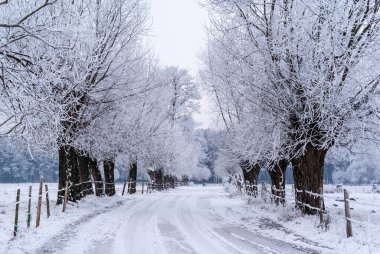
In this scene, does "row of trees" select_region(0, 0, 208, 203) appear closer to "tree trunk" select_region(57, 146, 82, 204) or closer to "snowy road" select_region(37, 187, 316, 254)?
"tree trunk" select_region(57, 146, 82, 204)

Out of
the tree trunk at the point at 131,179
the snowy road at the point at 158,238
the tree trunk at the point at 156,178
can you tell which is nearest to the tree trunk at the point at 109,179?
the tree trunk at the point at 131,179

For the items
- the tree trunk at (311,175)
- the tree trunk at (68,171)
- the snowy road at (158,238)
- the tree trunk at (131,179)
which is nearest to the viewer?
the snowy road at (158,238)

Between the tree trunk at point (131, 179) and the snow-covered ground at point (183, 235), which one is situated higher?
the tree trunk at point (131, 179)

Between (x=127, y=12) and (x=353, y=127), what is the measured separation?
438 inches

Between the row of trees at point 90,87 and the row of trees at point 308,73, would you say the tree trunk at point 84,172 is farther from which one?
the row of trees at point 308,73

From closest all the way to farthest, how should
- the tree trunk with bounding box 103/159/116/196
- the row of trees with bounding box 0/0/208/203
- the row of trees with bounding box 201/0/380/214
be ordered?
1. the row of trees with bounding box 0/0/208/203
2. the row of trees with bounding box 201/0/380/214
3. the tree trunk with bounding box 103/159/116/196

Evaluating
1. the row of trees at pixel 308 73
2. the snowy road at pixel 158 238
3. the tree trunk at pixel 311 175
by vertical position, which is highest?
the row of trees at pixel 308 73

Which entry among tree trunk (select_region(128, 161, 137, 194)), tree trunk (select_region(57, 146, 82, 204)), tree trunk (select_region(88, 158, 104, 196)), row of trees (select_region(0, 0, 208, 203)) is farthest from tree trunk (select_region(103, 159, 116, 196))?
tree trunk (select_region(57, 146, 82, 204))

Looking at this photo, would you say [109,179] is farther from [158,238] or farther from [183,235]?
[158,238]

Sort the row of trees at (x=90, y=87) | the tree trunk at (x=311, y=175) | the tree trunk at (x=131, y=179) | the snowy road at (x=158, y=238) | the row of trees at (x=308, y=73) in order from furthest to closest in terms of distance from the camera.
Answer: the tree trunk at (x=131, y=179) < the tree trunk at (x=311, y=175) < the row of trees at (x=308, y=73) < the row of trees at (x=90, y=87) < the snowy road at (x=158, y=238)

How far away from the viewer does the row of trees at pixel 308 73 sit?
11688 millimetres

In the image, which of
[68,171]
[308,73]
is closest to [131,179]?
[68,171]

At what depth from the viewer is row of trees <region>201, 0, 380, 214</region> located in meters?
11.7

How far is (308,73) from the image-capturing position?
1240 centimetres
